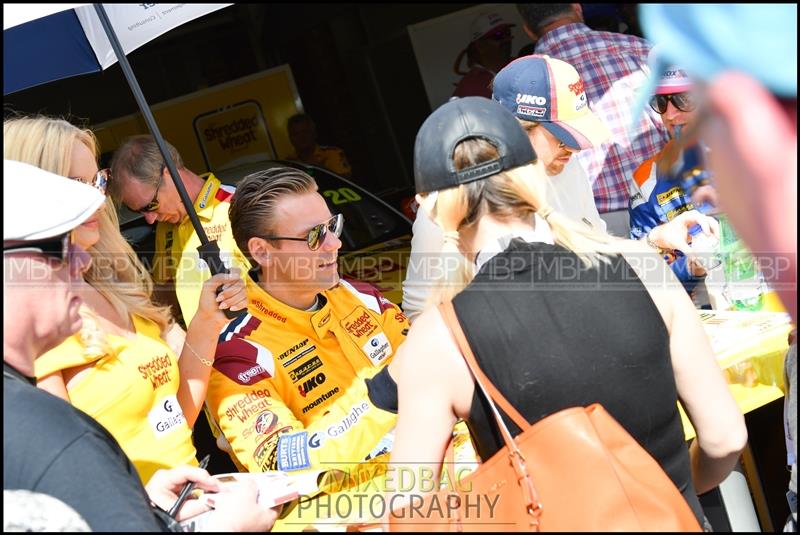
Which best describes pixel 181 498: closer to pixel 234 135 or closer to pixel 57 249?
pixel 57 249

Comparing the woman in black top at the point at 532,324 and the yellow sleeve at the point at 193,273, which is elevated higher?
the woman in black top at the point at 532,324

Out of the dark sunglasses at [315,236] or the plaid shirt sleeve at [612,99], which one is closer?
the dark sunglasses at [315,236]

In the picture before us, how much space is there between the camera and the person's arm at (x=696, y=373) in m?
1.79

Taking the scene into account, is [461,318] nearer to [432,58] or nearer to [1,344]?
[1,344]

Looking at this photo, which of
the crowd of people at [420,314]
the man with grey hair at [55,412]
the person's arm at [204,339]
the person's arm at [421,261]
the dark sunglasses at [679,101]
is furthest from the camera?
the dark sunglasses at [679,101]

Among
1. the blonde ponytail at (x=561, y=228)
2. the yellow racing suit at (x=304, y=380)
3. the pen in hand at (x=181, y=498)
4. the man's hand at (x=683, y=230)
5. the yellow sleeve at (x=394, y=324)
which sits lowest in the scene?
the man's hand at (x=683, y=230)

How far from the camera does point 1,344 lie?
1737mm

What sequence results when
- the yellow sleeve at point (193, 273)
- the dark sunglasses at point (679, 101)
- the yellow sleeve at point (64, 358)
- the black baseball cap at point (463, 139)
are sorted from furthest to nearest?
the yellow sleeve at point (193, 273)
the dark sunglasses at point (679, 101)
the yellow sleeve at point (64, 358)
the black baseball cap at point (463, 139)

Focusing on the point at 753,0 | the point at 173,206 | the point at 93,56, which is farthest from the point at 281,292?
the point at 753,0

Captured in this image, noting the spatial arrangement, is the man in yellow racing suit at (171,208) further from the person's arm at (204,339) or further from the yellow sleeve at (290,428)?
the yellow sleeve at (290,428)

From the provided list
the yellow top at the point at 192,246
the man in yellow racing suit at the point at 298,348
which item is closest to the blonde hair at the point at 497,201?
the man in yellow racing suit at the point at 298,348

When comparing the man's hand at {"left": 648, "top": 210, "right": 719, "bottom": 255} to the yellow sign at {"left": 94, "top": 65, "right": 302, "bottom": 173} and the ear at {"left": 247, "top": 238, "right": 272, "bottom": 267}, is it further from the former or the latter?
the yellow sign at {"left": 94, "top": 65, "right": 302, "bottom": 173}

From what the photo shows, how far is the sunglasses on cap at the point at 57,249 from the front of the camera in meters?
1.79

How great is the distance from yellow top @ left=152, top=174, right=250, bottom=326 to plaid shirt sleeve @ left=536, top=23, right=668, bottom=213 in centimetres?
175
